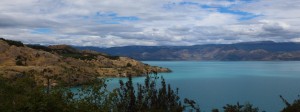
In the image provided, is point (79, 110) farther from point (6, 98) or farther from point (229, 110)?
point (229, 110)

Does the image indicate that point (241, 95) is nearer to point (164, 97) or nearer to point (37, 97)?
point (164, 97)

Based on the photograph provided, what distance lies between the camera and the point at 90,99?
59.2 meters

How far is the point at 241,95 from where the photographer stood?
179750 mm

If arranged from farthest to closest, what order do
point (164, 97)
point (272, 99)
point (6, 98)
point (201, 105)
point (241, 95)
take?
point (241, 95), point (272, 99), point (201, 105), point (164, 97), point (6, 98)

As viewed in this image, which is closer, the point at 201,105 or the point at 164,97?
the point at 164,97

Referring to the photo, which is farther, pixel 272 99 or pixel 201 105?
pixel 272 99

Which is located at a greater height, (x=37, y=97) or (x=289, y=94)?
(x=37, y=97)

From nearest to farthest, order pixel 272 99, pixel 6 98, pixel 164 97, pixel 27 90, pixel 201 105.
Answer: pixel 6 98, pixel 27 90, pixel 164 97, pixel 201 105, pixel 272 99

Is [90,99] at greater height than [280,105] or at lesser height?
greater

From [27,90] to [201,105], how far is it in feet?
318

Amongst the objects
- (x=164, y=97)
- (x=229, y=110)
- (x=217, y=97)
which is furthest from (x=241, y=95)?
(x=229, y=110)

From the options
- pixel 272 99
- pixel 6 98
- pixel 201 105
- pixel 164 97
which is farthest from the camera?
pixel 272 99

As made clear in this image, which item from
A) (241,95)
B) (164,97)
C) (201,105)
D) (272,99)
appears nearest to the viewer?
(164,97)

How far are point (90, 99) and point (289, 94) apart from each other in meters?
144
